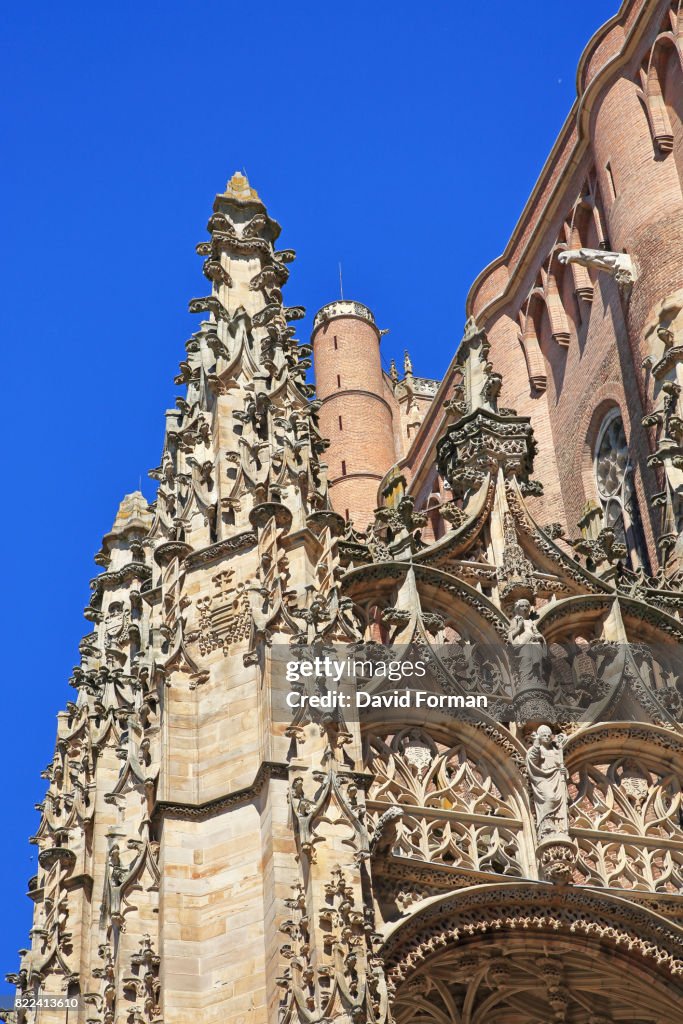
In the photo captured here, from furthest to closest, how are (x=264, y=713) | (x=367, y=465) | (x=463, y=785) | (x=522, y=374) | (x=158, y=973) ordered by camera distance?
(x=367, y=465), (x=522, y=374), (x=463, y=785), (x=264, y=713), (x=158, y=973)

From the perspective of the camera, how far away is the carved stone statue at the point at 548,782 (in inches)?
633

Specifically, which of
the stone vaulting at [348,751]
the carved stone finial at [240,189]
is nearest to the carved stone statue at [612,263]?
the stone vaulting at [348,751]

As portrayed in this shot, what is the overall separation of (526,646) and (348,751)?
3089 millimetres

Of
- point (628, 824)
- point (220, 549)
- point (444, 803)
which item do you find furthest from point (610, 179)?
point (444, 803)

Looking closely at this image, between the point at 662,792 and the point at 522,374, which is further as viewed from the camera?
the point at 522,374

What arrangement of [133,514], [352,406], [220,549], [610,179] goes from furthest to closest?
[352,406]
[610,179]
[133,514]
[220,549]

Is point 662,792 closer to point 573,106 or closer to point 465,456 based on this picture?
point 465,456

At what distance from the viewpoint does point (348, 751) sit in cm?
1503

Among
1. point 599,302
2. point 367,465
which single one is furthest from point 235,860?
point 367,465

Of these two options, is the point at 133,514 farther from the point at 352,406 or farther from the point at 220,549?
the point at 352,406

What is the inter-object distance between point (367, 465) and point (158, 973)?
21.6m

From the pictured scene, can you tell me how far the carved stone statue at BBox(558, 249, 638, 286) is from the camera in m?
25.7

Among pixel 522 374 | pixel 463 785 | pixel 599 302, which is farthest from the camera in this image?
pixel 522 374

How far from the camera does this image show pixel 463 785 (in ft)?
54.0
